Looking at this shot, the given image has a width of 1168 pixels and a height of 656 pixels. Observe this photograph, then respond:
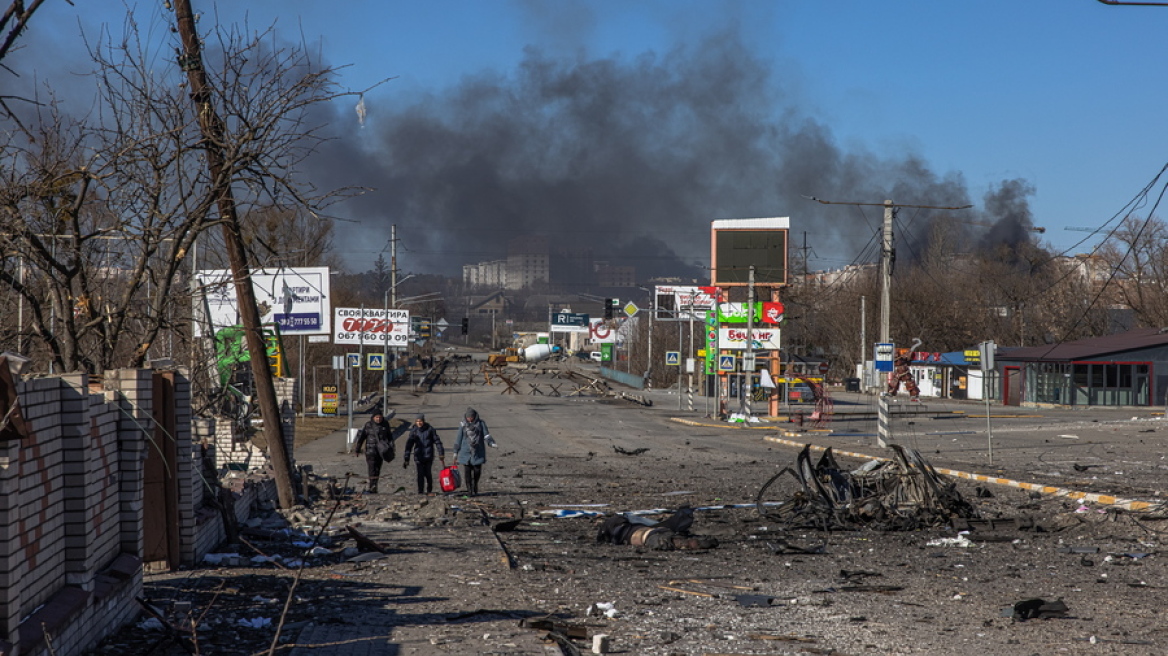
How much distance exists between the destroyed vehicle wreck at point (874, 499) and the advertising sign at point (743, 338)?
1373 inches

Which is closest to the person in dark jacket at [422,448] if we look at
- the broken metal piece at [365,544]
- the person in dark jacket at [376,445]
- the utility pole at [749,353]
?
the person in dark jacket at [376,445]

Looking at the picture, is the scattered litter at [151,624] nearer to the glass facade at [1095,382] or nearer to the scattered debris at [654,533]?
the scattered debris at [654,533]

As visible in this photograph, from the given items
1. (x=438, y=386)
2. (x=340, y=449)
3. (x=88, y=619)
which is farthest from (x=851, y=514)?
(x=438, y=386)

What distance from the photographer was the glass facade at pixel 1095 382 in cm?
5653

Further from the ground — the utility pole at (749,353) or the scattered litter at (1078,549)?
the utility pole at (749,353)

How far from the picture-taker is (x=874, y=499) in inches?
598

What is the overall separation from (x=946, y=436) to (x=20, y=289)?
31.3 m

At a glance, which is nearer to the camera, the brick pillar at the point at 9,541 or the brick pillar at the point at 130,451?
the brick pillar at the point at 9,541

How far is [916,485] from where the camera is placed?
1552 centimetres

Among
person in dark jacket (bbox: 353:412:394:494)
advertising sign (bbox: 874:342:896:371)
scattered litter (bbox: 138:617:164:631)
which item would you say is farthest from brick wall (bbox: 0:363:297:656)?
advertising sign (bbox: 874:342:896:371)

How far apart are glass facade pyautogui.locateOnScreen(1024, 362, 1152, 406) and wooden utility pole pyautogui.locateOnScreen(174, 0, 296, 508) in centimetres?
5226

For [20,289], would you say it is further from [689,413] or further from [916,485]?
[689,413]

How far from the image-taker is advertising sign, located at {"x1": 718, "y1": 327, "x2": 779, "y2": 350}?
168 feet

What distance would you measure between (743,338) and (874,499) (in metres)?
37.0
